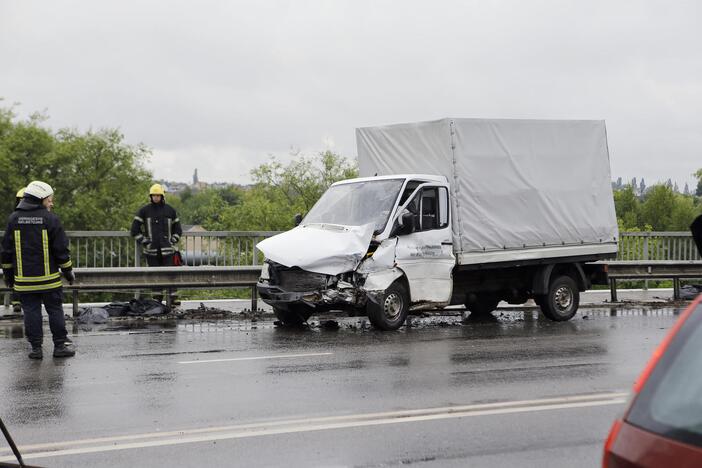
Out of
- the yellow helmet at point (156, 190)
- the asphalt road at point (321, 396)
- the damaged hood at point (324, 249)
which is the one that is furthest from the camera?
the yellow helmet at point (156, 190)

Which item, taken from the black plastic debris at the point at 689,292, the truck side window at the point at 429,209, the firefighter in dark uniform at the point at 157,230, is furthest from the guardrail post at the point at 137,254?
the black plastic debris at the point at 689,292

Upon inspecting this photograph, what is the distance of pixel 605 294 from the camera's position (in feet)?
60.5

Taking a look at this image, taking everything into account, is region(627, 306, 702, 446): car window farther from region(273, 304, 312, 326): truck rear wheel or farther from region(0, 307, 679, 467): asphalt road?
region(273, 304, 312, 326): truck rear wheel

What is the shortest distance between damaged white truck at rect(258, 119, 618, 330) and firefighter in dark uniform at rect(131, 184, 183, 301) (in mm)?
3275

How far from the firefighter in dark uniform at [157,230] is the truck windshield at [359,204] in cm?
343

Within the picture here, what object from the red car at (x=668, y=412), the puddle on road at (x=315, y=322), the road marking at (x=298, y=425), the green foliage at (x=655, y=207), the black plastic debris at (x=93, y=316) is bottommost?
the road marking at (x=298, y=425)

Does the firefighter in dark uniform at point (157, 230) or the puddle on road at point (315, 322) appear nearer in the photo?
the puddle on road at point (315, 322)

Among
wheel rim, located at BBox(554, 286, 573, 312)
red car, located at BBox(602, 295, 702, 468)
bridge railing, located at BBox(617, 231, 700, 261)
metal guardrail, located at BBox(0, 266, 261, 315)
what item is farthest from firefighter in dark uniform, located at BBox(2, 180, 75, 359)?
bridge railing, located at BBox(617, 231, 700, 261)

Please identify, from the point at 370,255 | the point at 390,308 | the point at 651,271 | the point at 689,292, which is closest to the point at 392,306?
the point at 390,308

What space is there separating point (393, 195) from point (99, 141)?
36.6 m

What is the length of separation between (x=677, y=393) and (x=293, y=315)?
32.9ft

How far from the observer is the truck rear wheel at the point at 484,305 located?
1458 centimetres

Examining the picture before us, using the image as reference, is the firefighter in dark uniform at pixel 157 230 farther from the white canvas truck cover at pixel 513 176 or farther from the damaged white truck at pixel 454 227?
the white canvas truck cover at pixel 513 176

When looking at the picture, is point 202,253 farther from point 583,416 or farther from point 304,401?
point 583,416
